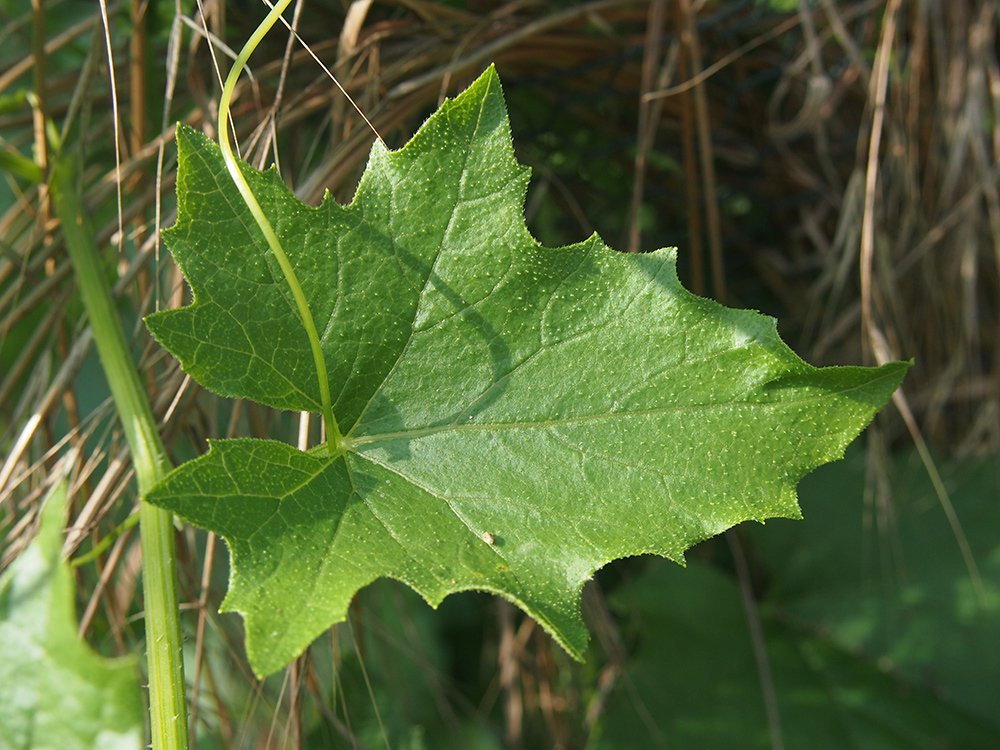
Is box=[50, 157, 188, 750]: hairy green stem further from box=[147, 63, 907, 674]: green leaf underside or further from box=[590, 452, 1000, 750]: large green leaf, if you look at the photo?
box=[590, 452, 1000, 750]: large green leaf

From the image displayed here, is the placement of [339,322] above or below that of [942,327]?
above

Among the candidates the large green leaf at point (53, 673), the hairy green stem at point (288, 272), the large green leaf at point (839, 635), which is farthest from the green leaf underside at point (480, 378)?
the large green leaf at point (839, 635)

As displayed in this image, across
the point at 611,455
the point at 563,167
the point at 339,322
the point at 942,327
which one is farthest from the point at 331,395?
the point at 942,327

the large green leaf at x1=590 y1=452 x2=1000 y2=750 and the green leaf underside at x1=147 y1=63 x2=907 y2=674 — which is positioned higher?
the green leaf underside at x1=147 y1=63 x2=907 y2=674

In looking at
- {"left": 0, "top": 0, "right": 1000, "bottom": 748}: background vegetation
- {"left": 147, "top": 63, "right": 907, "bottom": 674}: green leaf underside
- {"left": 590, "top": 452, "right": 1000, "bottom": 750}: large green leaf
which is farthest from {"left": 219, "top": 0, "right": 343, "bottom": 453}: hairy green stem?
{"left": 590, "top": 452, "right": 1000, "bottom": 750}: large green leaf

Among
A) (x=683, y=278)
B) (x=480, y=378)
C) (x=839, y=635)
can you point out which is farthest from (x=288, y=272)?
(x=839, y=635)

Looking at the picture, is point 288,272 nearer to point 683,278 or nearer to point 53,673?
point 53,673

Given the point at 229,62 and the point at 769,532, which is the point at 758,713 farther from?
the point at 229,62

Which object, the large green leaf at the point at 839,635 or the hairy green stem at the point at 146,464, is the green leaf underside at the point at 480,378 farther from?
the large green leaf at the point at 839,635
